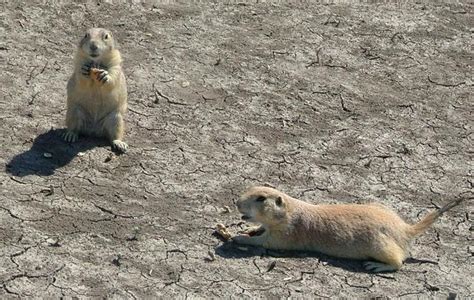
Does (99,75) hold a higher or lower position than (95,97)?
higher

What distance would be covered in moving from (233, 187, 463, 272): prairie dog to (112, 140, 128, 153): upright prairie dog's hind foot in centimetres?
186

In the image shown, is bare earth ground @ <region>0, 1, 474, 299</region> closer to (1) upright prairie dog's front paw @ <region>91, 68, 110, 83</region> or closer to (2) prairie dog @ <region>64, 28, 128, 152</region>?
(2) prairie dog @ <region>64, 28, 128, 152</region>

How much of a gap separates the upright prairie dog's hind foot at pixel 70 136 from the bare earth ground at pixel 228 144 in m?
0.10

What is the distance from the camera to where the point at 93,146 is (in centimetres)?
1019

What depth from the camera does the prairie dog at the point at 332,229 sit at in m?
8.56

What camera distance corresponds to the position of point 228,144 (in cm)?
1048

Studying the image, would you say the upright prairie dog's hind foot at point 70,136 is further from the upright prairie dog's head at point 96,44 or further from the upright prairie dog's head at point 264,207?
the upright prairie dog's head at point 264,207

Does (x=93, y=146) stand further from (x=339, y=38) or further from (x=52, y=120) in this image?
(x=339, y=38)

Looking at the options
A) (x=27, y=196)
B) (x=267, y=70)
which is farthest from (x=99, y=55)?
(x=267, y=70)

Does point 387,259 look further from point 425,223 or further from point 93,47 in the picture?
point 93,47

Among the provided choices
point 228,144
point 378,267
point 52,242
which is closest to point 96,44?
point 228,144

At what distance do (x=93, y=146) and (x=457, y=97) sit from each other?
177 inches

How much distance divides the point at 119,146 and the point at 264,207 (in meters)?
2.12

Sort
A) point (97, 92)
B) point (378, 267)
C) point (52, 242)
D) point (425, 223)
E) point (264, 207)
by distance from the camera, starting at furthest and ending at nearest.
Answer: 1. point (97, 92)
2. point (425, 223)
3. point (264, 207)
4. point (378, 267)
5. point (52, 242)
